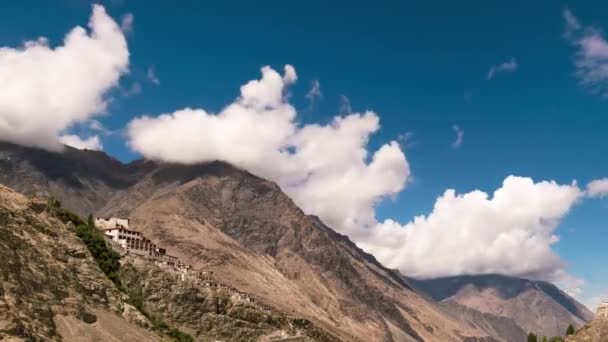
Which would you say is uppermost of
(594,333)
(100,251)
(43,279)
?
(594,333)

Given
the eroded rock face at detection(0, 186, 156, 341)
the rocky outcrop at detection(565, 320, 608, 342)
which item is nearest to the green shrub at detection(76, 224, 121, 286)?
the eroded rock face at detection(0, 186, 156, 341)

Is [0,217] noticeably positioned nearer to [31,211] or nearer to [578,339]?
[31,211]

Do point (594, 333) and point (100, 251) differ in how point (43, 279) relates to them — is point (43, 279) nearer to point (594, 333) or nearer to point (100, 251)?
point (100, 251)

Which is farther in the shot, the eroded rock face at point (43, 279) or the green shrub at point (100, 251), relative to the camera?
the green shrub at point (100, 251)

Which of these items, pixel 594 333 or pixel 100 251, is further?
pixel 594 333

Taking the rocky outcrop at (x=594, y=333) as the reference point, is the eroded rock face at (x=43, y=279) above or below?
below

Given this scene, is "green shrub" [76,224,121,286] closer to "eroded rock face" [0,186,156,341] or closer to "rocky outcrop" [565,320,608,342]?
"eroded rock face" [0,186,156,341]

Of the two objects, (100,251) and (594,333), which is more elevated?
(594,333)

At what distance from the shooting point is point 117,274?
17275cm

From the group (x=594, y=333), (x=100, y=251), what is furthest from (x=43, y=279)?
(x=594, y=333)

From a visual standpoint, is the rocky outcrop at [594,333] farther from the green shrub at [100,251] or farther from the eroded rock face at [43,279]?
the green shrub at [100,251]

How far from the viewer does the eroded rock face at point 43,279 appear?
4203 inches

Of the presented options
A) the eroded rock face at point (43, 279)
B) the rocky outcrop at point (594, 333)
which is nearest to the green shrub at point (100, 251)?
the eroded rock face at point (43, 279)

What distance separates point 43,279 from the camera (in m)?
122
